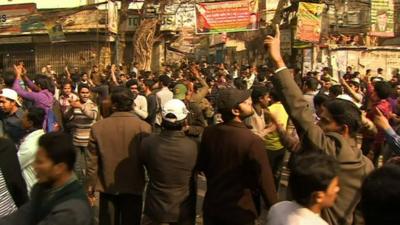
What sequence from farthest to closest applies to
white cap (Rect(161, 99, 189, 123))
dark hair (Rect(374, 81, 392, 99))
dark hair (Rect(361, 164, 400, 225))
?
dark hair (Rect(374, 81, 392, 99))
white cap (Rect(161, 99, 189, 123))
dark hair (Rect(361, 164, 400, 225))

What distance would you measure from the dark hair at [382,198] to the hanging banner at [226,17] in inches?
675

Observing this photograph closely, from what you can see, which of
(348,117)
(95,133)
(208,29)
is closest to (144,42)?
(208,29)

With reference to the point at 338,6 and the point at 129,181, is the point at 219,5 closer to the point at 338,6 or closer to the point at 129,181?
the point at 338,6

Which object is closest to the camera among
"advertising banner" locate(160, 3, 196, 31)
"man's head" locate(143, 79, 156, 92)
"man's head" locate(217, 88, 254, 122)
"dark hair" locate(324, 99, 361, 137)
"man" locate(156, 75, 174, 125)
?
"dark hair" locate(324, 99, 361, 137)

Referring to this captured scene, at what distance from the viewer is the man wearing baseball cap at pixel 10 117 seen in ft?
16.7

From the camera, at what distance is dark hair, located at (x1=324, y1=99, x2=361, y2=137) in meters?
3.18

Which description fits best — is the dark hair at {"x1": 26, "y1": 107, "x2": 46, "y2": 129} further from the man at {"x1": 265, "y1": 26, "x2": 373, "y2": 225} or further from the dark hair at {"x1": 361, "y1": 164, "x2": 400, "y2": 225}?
the dark hair at {"x1": 361, "y1": 164, "x2": 400, "y2": 225}

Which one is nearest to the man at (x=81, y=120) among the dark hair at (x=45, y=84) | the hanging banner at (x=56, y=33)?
the dark hair at (x=45, y=84)

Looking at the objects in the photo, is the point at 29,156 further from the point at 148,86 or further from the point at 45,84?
the point at 148,86

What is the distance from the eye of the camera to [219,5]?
18.9 meters

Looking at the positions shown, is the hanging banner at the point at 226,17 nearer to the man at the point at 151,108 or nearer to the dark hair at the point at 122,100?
the man at the point at 151,108

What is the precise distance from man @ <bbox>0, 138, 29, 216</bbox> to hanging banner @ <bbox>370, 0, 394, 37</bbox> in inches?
779

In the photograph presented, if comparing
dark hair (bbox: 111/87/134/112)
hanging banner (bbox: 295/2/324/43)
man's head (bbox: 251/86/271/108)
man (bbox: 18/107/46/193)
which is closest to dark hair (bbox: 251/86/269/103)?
man's head (bbox: 251/86/271/108)

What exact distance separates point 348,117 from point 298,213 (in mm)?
928
